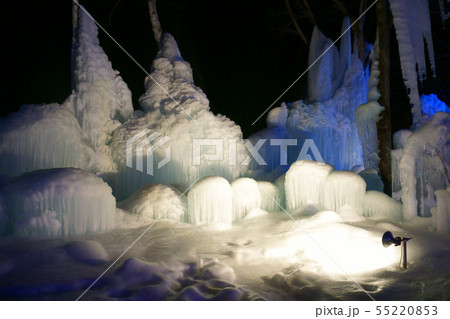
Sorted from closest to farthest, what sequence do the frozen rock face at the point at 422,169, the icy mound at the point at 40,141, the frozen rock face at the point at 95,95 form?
the frozen rock face at the point at 422,169, the icy mound at the point at 40,141, the frozen rock face at the point at 95,95

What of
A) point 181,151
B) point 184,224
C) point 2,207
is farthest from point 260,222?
point 2,207

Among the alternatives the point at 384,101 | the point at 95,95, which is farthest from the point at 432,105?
the point at 95,95

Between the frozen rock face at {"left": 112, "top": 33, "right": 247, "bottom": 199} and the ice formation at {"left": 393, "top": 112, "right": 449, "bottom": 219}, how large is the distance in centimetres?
421

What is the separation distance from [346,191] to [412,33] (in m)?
3.90

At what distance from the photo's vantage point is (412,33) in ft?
26.8

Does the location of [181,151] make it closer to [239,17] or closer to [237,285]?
[237,285]

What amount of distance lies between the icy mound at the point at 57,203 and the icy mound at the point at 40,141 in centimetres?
164

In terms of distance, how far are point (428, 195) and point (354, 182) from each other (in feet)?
4.70

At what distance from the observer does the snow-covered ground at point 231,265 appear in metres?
3.68

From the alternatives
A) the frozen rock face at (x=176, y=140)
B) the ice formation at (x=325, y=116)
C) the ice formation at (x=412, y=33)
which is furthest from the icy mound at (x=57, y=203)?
the ice formation at (x=412, y=33)

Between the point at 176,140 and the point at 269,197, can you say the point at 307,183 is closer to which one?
the point at 269,197

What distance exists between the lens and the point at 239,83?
48.7 ft

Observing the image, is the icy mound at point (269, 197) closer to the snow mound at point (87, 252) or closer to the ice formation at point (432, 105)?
the snow mound at point (87, 252)

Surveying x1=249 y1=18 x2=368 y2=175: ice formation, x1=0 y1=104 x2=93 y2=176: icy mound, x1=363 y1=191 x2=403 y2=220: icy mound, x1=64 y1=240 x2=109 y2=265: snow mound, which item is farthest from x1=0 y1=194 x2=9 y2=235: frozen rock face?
x1=363 y1=191 x2=403 y2=220: icy mound
